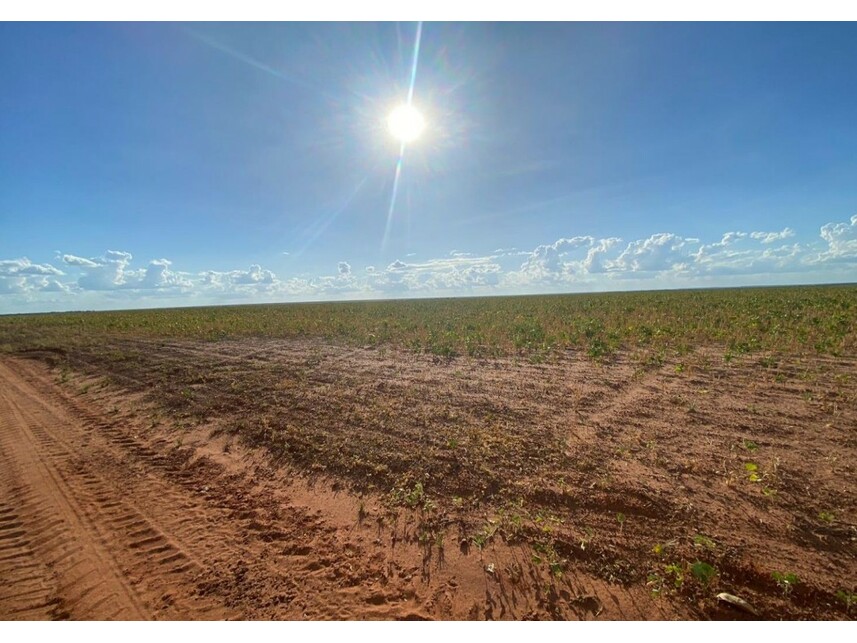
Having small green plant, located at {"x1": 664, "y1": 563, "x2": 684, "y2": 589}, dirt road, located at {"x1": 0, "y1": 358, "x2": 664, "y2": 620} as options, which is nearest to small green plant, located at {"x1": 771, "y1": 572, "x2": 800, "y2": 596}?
small green plant, located at {"x1": 664, "y1": 563, "x2": 684, "y2": 589}

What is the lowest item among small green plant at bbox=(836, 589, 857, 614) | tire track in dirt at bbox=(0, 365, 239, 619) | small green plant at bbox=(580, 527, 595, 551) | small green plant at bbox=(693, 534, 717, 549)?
small green plant at bbox=(836, 589, 857, 614)

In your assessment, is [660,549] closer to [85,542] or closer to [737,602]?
[737,602]

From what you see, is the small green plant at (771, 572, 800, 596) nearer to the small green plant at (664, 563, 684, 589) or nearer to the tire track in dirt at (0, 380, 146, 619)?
the small green plant at (664, 563, 684, 589)

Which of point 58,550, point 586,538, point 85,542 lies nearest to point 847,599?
point 586,538

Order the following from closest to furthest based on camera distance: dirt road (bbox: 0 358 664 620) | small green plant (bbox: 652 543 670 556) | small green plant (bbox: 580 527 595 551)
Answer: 1. dirt road (bbox: 0 358 664 620)
2. small green plant (bbox: 652 543 670 556)
3. small green plant (bbox: 580 527 595 551)

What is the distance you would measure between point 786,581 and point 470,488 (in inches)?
103

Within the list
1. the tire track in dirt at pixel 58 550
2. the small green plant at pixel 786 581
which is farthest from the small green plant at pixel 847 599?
the tire track in dirt at pixel 58 550

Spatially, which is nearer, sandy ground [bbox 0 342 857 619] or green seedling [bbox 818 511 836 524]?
sandy ground [bbox 0 342 857 619]

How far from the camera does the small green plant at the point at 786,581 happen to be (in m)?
2.66

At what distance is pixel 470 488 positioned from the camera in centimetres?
415

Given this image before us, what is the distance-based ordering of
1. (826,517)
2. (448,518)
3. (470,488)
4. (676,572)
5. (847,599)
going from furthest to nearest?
(470,488) < (448,518) < (826,517) < (676,572) < (847,599)

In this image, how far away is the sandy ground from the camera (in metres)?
2.75

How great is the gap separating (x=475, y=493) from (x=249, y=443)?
3.56 m

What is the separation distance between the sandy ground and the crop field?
0.07 feet
